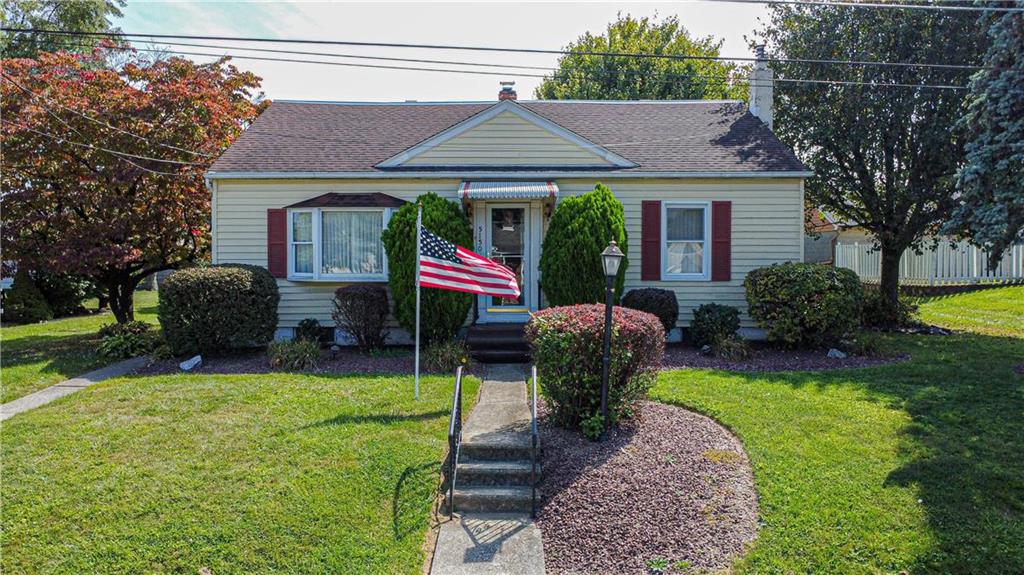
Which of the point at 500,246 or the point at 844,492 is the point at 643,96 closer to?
the point at 500,246

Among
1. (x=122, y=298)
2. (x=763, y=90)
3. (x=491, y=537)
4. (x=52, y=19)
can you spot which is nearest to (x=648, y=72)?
(x=763, y=90)

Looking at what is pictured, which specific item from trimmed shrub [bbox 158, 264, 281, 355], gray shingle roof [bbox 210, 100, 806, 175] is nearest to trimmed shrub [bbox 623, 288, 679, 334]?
gray shingle roof [bbox 210, 100, 806, 175]

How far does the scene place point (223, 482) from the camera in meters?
4.88

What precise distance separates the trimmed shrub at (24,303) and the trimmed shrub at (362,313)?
Answer: 11.6 m

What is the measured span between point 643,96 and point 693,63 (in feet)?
10.3

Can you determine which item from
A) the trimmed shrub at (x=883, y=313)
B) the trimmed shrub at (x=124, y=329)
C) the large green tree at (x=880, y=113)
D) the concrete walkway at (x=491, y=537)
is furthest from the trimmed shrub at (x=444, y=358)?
the large green tree at (x=880, y=113)

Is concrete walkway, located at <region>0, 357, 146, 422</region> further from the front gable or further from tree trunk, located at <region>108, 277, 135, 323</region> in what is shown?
the front gable

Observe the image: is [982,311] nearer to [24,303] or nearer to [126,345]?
[126,345]

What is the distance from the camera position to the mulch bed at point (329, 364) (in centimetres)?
868

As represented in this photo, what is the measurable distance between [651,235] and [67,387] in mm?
9718

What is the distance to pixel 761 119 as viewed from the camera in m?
12.9

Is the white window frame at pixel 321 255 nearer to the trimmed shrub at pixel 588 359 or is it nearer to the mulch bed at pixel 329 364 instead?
the mulch bed at pixel 329 364

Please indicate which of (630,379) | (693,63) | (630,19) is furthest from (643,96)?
(630,379)

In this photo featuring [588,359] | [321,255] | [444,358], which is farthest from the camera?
[321,255]
